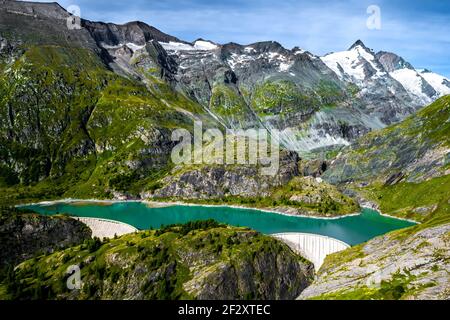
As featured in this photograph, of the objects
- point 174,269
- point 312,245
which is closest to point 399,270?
point 174,269

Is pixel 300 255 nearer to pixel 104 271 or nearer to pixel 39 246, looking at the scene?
pixel 104 271

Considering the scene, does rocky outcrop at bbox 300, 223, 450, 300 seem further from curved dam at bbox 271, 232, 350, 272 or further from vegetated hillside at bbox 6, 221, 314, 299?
curved dam at bbox 271, 232, 350, 272

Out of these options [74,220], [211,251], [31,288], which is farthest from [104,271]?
[74,220]

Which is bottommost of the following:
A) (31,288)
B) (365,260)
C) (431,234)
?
(31,288)

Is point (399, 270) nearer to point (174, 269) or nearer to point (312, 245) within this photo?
point (174, 269)

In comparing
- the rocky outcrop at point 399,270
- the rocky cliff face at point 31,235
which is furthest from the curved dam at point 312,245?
the rocky cliff face at point 31,235

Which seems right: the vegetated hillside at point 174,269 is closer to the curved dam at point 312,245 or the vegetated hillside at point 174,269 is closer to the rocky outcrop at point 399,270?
the curved dam at point 312,245
